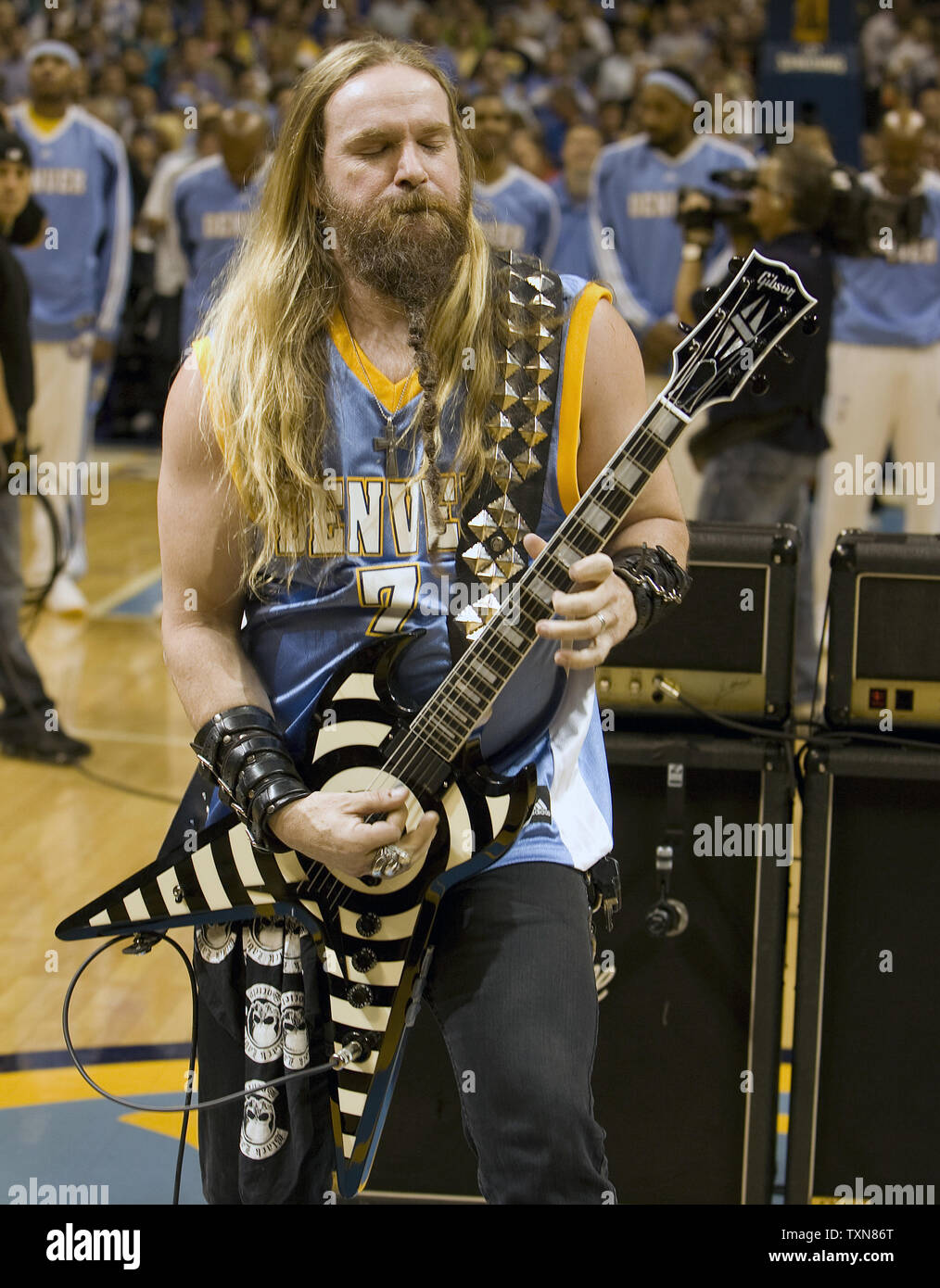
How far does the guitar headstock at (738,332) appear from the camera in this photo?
1.89m

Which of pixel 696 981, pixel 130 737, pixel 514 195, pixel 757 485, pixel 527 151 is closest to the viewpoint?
pixel 696 981

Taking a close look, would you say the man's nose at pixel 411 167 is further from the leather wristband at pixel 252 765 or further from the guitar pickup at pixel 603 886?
the guitar pickup at pixel 603 886

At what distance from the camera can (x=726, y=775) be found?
8.85 feet

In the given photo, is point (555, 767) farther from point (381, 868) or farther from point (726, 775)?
point (726, 775)

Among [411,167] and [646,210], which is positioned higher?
[646,210]

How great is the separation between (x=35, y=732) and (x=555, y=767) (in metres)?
3.91

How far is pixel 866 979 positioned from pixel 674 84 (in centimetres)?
542

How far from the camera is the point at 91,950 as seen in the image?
402cm

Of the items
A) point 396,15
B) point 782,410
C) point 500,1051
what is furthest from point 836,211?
point 396,15

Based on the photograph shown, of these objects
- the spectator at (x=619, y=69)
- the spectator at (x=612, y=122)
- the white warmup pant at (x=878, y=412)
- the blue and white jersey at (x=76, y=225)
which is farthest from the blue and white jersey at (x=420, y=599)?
the spectator at (x=619, y=69)

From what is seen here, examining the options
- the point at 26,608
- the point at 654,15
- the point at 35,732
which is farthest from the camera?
the point at 654,15

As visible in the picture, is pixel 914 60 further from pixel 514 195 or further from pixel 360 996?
pixel 360 996

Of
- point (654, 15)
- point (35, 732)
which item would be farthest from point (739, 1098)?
point (654, 15)

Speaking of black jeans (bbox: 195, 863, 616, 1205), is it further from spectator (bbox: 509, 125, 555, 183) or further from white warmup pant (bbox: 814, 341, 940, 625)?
spectator (bbox: 509, 125, 555, 183)
